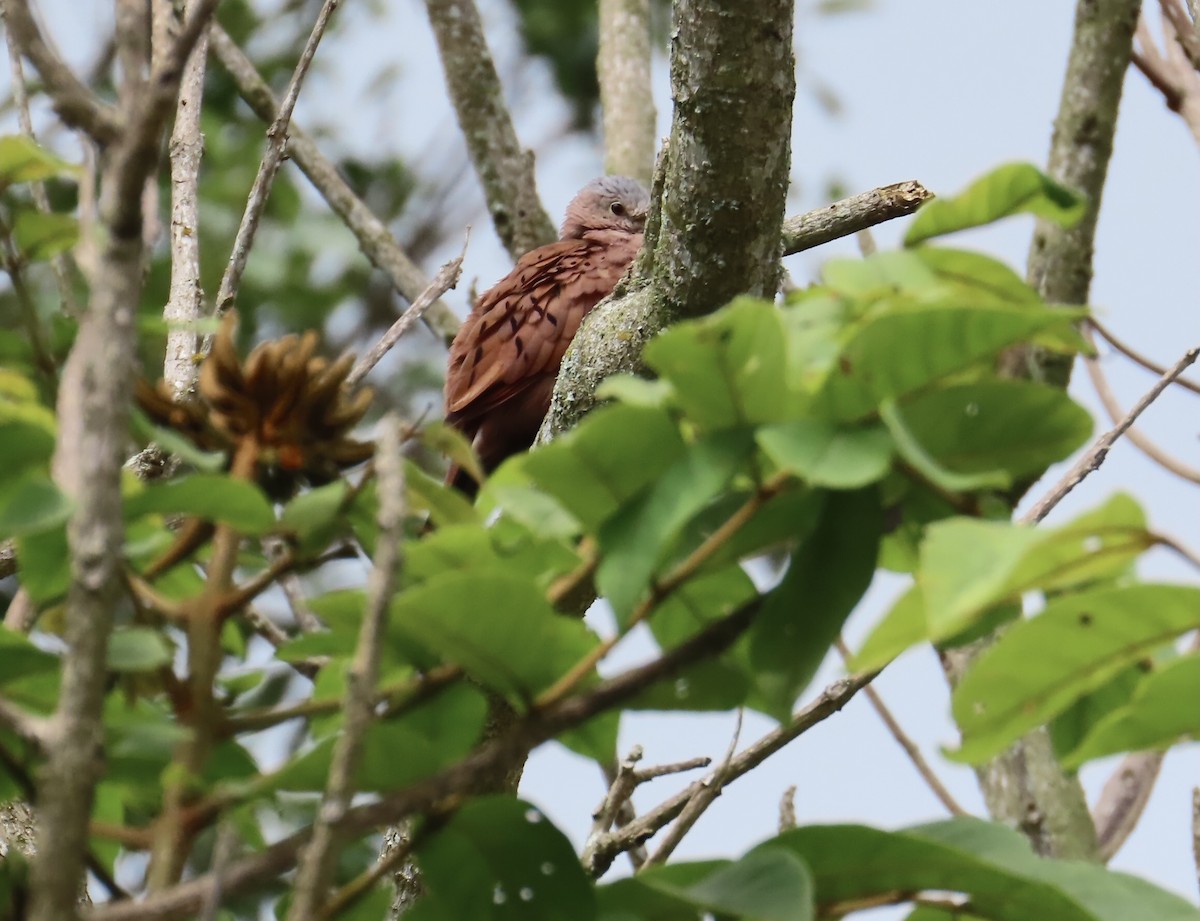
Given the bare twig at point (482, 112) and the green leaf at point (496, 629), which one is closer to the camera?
the green leaf at point (496, 629)

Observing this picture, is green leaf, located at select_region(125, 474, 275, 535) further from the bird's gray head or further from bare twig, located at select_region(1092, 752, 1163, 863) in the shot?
the bird's gray head

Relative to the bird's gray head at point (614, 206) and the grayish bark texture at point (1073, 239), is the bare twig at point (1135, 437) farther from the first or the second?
the bird's gray head at point (614, 206)

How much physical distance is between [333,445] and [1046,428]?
348 mm

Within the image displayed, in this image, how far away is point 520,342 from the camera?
308cm

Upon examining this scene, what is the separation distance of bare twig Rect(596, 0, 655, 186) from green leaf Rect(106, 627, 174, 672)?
3.35 metres

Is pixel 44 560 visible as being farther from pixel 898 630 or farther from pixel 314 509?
pixel 898 630

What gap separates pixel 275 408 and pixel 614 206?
3214mm

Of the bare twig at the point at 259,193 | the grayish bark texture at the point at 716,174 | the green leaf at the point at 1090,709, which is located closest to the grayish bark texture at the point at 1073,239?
the grayish bark texture at the point at 716,174

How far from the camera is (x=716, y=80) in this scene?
153cm

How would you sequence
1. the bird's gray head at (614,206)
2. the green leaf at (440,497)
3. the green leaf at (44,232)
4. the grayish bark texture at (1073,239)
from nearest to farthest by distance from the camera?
1. the green leaf at (440,497)
2. the green leaf at (44,232)
3. the grayish bark texture at (1073,239)
4. the bird's gray head at (614,206)

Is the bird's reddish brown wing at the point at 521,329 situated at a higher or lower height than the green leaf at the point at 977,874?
higher

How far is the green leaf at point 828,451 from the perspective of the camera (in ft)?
1.86

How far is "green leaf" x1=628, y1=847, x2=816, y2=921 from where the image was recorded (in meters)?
0.59

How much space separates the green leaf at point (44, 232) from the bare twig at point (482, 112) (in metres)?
2.81
